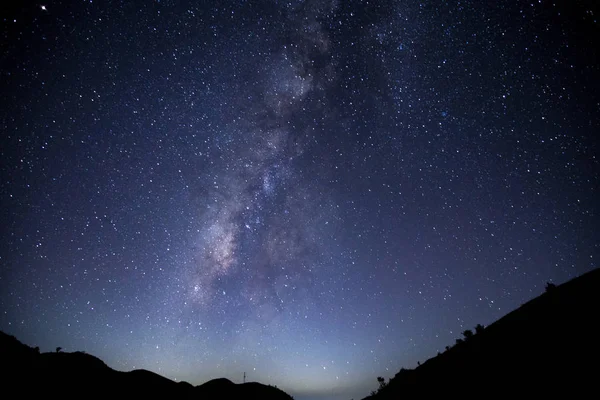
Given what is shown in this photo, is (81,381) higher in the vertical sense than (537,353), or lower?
higher

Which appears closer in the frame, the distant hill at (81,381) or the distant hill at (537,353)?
the distant hill at (537,353)

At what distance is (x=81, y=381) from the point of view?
18.9 meters

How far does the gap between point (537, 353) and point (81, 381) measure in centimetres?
2657

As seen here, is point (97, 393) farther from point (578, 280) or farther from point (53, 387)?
point (578, 280)

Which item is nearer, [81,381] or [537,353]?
Answer: [537,353]

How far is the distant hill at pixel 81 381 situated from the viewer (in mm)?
15641

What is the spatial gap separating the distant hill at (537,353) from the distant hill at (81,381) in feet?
68.6

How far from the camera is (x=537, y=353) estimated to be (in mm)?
7391

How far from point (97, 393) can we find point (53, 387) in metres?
3.04

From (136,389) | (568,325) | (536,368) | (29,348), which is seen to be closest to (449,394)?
(536,368)

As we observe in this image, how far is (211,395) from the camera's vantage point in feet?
83.7

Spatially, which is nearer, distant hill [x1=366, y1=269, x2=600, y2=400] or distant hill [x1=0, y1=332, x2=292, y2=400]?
distant hill [x1=366, y1=269, x2=600, y2=400]

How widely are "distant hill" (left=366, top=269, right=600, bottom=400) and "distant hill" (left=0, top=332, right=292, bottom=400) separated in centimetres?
2092

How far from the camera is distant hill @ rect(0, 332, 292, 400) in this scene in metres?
15.6
